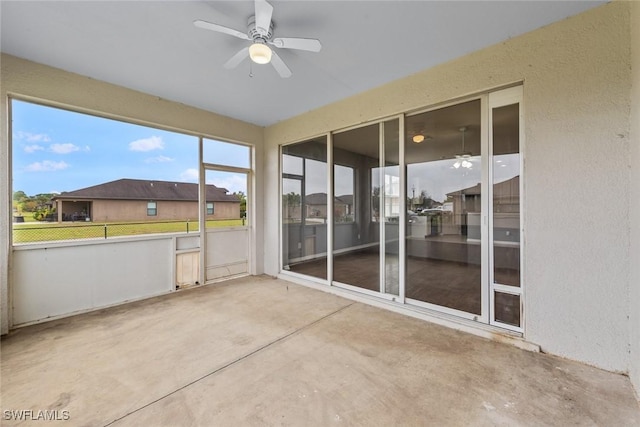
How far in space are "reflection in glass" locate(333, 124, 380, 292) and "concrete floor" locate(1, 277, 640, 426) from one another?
970 millimetres

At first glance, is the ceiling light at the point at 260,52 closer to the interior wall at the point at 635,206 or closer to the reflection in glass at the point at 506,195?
the reflection in glass at the point at 506,195

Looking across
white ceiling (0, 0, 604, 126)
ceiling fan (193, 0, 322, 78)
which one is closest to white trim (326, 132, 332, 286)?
white ceiling (0, 0, 604, 126)

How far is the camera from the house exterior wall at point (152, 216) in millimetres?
3592

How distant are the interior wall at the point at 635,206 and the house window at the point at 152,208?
17.8ft

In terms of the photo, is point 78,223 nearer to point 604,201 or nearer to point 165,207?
point 165,207

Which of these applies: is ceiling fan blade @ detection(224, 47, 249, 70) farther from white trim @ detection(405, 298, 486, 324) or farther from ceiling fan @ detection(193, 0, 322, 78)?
white trim @ detection(405, 298, 486, 324)

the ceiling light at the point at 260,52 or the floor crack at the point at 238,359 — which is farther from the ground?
the ceiling light at the point at 260,52

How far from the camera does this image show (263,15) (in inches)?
76.3

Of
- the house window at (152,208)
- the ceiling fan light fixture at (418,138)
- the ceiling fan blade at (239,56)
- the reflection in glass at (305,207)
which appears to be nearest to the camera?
the ceiling fan blade at (239,56)

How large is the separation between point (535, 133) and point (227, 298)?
4.28 meters

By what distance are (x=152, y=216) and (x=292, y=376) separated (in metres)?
3.37

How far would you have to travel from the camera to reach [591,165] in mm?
2182

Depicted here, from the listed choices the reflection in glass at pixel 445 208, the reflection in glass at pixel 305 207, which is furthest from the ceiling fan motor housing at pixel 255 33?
the reflection in glass at pixel 305 207

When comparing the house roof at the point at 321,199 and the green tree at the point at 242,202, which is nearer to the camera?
the house roof at the point at 321,199
